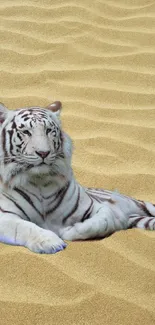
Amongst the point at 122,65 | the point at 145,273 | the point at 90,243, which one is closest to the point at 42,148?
the point at 90,243

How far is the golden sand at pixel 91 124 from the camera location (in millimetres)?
3434

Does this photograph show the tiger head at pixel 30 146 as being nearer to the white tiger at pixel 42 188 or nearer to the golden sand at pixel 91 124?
the white tiger at pixel 42 188

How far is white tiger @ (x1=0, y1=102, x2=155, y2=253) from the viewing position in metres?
3.91

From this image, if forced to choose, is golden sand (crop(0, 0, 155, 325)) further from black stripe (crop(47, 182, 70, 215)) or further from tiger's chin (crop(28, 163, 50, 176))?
tiger's chin (crop(28, 163, 50, 176))

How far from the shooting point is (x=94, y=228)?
3.93 metres

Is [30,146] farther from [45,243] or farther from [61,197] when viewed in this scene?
[45,243]

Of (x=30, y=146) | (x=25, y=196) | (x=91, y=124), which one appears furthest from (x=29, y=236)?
(x=91, y=124)

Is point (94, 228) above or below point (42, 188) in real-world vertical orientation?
below

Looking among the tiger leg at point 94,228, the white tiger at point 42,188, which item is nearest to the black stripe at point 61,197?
the white tiger at point 42,188

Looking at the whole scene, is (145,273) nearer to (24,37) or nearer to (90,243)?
(90,243)

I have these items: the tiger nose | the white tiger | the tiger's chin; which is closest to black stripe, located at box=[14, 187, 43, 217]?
the white tiger

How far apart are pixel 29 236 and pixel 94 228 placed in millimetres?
322

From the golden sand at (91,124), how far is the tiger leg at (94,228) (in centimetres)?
5

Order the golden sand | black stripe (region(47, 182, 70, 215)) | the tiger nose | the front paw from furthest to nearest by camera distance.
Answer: black stripe (region(47, 182, 70, 215)), the tiger nose, the front paw, the golden sand
